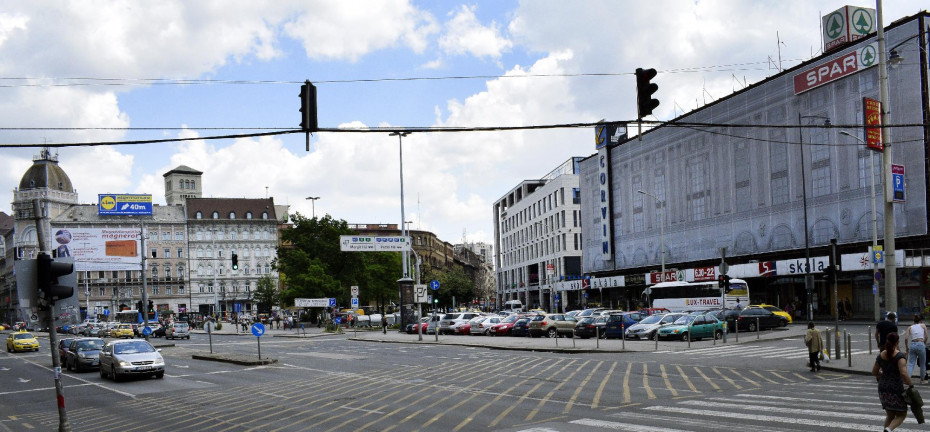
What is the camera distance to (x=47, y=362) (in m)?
38.6

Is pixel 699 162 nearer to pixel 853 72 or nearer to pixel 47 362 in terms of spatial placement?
pixel 853 72

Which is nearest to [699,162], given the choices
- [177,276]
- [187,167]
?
[177,276]

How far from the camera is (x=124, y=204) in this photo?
3930 inches

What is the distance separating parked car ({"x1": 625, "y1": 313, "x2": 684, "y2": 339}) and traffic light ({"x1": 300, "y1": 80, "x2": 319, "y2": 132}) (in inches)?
1098

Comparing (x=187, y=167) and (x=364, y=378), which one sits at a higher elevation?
(x=187, y=167)

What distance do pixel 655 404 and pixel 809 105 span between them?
46.3 meters

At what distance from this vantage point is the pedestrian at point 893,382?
10.4 metres

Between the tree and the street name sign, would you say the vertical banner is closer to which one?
the street name sign

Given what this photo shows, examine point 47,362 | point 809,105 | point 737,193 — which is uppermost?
point 809,105

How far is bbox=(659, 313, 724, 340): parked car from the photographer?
120 feet

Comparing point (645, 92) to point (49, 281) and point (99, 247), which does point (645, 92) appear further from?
point (99, 247)

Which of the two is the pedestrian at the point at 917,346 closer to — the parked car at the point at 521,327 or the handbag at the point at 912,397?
the handbag at the point at 912,397

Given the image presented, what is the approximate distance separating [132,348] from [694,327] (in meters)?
24.8

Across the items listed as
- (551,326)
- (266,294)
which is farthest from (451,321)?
(266,294)
